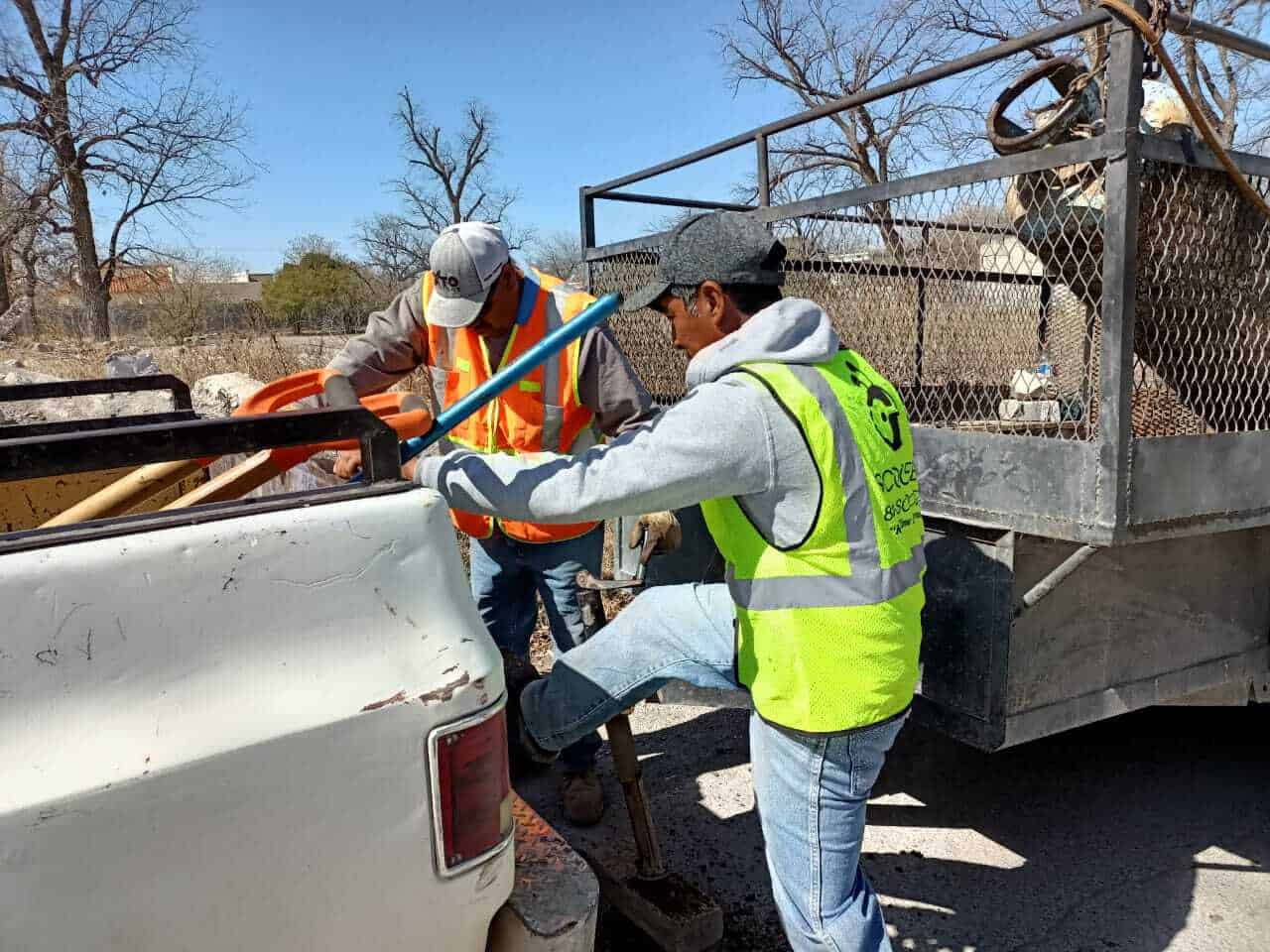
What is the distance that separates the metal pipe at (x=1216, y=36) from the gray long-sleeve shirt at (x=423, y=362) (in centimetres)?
167

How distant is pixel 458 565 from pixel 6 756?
0.58 m

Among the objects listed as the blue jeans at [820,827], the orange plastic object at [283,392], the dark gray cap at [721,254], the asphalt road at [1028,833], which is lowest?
the asphalt road at [1028,833]

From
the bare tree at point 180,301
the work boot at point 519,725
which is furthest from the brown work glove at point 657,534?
the bare tree at point 180,301

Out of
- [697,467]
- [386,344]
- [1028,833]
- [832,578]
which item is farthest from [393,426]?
[1028,833]

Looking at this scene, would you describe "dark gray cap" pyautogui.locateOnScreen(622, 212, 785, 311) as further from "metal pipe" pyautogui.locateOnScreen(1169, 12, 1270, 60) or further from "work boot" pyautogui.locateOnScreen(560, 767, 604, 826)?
"work boot" pyautogui.locateOnScreen(560, 767, 604, 826)

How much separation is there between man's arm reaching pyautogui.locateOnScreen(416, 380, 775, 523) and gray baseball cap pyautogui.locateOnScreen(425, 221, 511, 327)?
102 centimetres

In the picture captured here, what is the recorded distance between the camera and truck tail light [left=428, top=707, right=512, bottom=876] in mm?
1273

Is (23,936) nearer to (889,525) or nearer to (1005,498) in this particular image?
(889,525)

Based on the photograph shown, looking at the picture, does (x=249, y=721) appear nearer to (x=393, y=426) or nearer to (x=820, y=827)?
(x=393, y=426)

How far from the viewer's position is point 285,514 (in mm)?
1213

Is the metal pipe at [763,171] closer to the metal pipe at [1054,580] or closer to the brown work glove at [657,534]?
the brown work glove at [657,534]

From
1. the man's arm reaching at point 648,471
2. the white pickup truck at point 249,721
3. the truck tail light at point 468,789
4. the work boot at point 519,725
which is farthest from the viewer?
the work boot at point 519,725

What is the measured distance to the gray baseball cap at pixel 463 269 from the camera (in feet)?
8.70

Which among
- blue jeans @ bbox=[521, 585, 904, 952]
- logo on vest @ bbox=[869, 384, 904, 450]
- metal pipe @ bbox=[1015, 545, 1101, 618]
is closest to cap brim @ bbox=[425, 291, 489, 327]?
logo on vest @ bbox=[869, 384, 904, 450]
